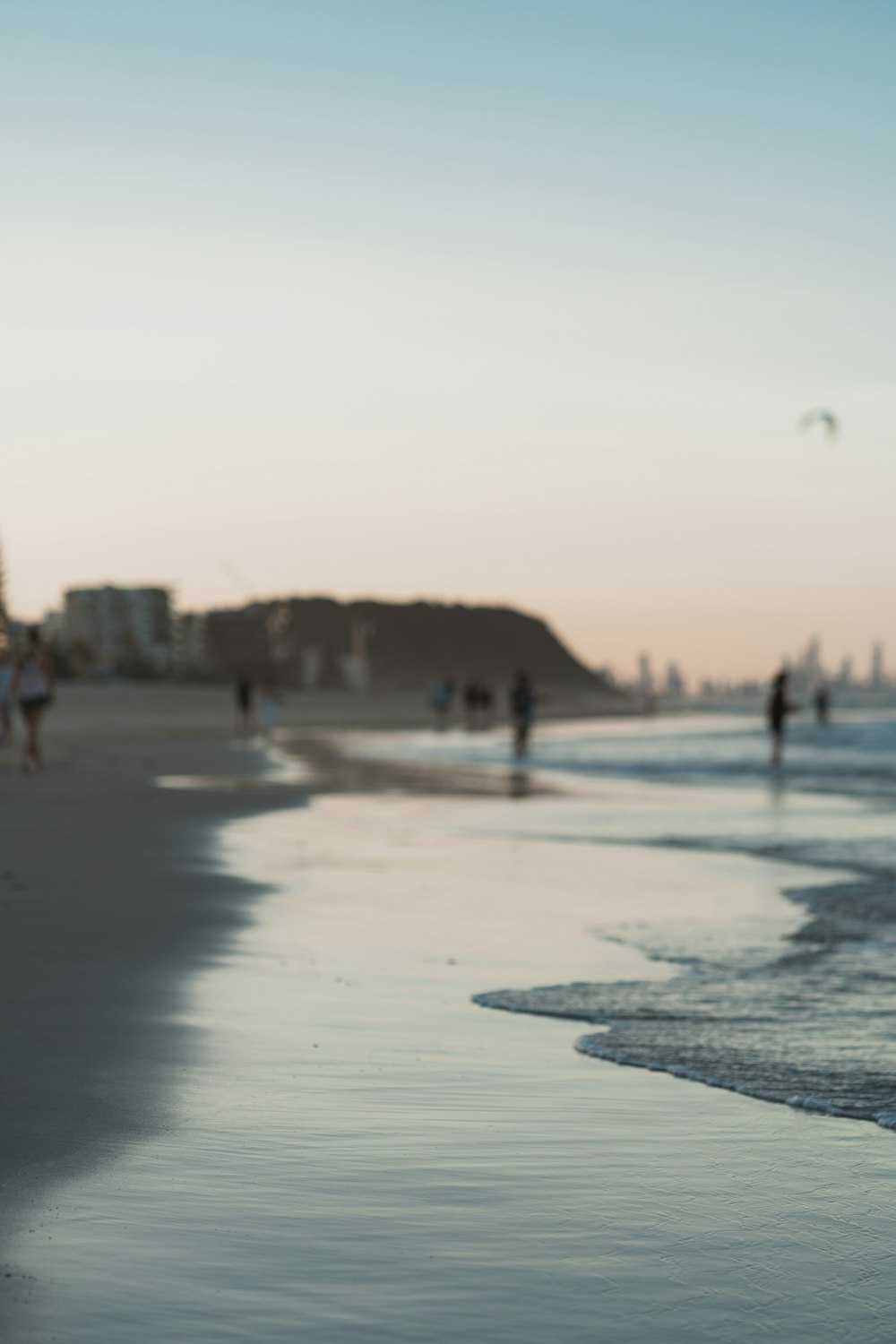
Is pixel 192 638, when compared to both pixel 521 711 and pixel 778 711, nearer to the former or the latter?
pixel 521 711

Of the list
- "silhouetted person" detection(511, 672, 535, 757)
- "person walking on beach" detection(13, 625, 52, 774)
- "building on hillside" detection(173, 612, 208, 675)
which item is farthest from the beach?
"building on hillside" detection(173, 612, 208, 675)

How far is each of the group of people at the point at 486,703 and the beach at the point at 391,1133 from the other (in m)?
25.1

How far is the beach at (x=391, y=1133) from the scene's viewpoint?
10.8ft

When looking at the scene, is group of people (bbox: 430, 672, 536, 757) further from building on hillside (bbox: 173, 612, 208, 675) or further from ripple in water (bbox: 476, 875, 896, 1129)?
building on hillside (bbox: 173, 612, 208, 675)

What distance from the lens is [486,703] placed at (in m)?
61.4

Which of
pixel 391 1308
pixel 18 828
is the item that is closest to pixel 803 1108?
pixel 391 1308

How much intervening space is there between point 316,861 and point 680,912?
358cm

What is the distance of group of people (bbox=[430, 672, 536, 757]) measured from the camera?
3678 cm

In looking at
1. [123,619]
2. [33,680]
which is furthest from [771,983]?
[123,619]

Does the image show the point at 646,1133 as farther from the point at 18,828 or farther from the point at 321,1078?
the point at 18,828

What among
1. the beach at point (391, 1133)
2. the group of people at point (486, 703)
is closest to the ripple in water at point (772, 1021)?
the beach at point (391, 1133)

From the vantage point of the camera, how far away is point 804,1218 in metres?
3.87

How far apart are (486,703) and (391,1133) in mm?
56855

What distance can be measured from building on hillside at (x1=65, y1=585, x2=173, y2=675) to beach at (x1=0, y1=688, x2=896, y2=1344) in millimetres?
119401
